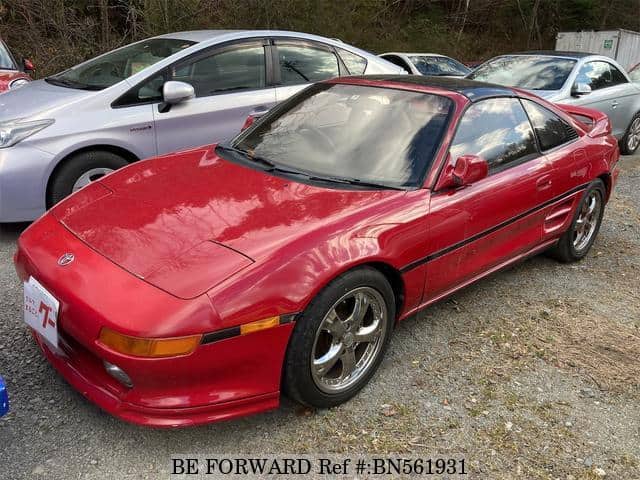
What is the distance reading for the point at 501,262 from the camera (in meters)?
3.51

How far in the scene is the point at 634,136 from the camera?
855cm

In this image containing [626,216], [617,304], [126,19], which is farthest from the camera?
[126,19]

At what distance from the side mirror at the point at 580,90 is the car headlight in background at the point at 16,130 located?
19.4ft

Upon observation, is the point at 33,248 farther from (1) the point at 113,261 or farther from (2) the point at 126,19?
(2) the point at 126,19

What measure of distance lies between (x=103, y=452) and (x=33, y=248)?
0.95 meters

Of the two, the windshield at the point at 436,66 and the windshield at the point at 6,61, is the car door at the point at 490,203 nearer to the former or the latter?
the windshield at the point at 6,61

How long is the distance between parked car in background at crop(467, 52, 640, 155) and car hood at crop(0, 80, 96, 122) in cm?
518

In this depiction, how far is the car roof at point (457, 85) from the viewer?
10.9 feet

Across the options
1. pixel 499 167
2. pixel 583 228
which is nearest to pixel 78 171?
pixel 499 167

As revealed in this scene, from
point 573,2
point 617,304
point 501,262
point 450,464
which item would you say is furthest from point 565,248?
point 573,2

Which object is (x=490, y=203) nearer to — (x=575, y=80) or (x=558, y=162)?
(x=558, y=162)

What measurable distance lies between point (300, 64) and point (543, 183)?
275cm

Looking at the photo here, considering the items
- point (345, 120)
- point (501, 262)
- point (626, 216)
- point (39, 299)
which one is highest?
point (345, 120)

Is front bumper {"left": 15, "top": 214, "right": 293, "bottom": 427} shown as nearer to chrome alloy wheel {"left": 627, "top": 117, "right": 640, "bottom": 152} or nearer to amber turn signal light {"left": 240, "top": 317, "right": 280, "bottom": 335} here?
amber turn signal light {"left": 240, "top": 317, "right": 280, "bottom": 335}
